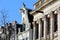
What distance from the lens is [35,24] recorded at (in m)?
56.7

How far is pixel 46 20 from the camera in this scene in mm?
52438

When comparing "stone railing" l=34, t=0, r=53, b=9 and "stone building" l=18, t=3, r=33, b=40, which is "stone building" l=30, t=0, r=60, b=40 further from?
"stone building" l=18, t=3, r=33, b=40

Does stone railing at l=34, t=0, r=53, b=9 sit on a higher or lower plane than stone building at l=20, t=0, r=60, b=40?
higher

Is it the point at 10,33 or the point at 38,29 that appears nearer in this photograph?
the point at 38,29

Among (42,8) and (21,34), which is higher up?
(42,8)

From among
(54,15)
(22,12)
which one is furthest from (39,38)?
(22,12)

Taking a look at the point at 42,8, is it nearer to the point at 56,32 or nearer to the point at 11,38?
the point at 56,32

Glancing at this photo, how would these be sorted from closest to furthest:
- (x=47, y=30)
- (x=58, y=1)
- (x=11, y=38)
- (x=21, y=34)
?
(x=58, y=1), (x=47, y=30), (x=21, y=34), (x=11, y=38)

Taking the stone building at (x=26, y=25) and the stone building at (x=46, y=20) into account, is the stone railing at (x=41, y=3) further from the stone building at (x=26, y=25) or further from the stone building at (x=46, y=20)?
the stone building at (x=26, y=25)

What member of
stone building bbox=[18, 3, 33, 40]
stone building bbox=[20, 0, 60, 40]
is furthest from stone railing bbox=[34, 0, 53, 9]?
stone building bbox=[18, 3, 33, 40]

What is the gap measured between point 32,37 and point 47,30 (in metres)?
7.45

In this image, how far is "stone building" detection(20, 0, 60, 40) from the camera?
4925 cm

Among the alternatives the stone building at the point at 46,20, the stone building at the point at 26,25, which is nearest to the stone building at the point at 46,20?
the stone building at the point at 46,20

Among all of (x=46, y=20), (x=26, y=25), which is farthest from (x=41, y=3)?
(x=26, y=25)
